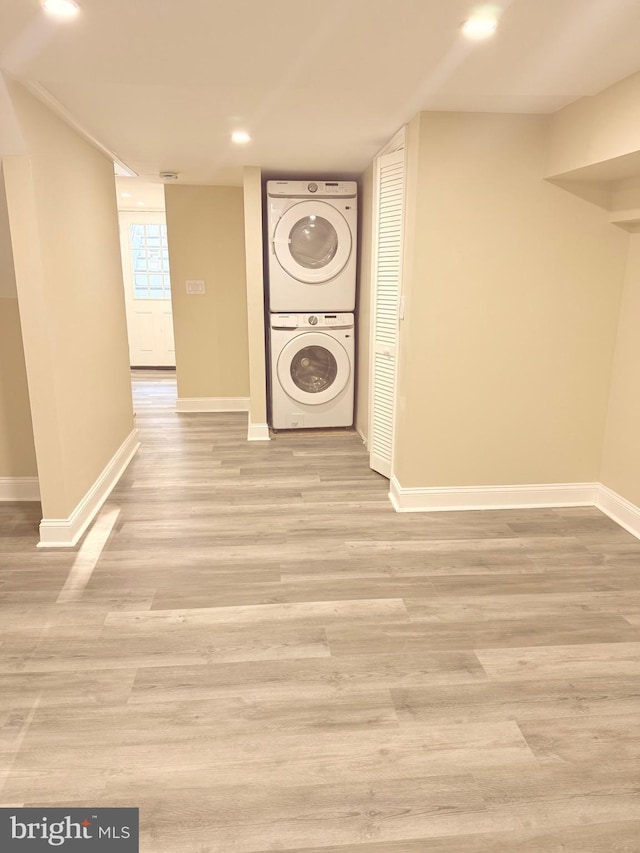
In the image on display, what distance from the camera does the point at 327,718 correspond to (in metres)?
1.89

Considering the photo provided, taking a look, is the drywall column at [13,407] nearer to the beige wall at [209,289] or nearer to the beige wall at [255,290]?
the beige wall at [255,290]

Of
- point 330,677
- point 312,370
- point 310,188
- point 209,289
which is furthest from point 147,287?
point 330,677

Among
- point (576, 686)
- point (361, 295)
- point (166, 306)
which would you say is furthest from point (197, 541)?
point (166, 306)

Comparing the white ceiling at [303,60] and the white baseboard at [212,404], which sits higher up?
the white ceiling at [303,60]

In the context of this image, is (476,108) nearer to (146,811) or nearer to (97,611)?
(97,611)

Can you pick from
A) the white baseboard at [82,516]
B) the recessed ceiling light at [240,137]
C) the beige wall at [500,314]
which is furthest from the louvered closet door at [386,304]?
the white baseboard at [82,516]

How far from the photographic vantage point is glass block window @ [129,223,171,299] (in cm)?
780

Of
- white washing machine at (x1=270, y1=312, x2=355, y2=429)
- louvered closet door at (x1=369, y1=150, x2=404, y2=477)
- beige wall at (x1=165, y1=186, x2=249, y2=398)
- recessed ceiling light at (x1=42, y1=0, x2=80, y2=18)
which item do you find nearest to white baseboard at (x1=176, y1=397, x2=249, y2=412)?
beige wall at (x1=165, y1=186, x2=249, y2=398)

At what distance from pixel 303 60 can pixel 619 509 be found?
281cm

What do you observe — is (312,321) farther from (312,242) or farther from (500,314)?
(500,314)

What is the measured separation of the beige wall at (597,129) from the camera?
2344 mm

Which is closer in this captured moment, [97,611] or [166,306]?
[97,611]

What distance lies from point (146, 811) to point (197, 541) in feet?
5.27

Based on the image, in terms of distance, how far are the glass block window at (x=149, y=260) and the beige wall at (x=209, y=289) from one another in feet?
7.79
